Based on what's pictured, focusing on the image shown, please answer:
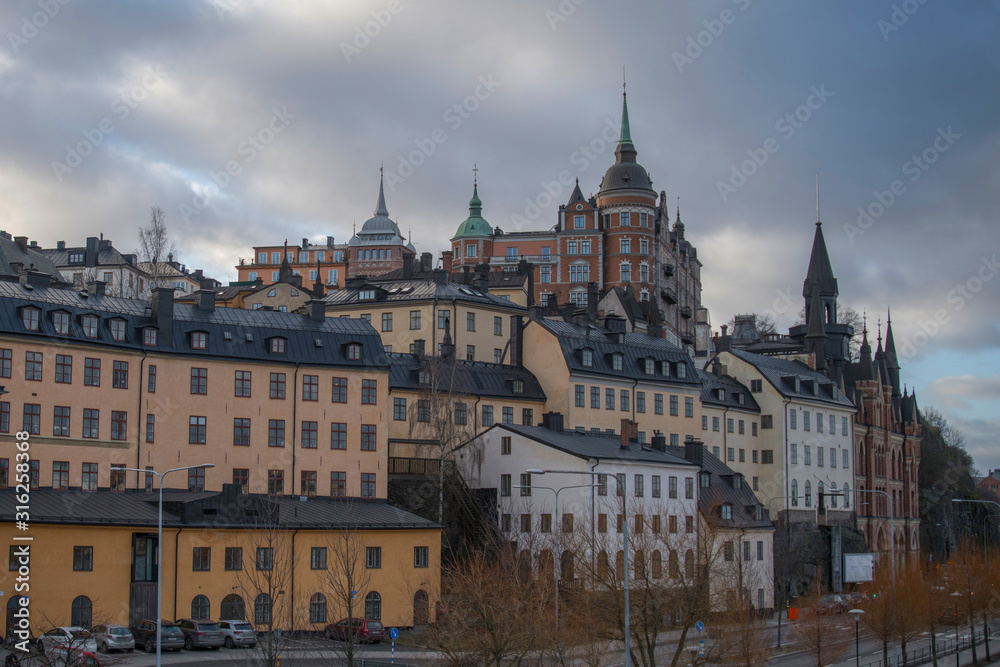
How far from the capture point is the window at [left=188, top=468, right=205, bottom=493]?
217ft

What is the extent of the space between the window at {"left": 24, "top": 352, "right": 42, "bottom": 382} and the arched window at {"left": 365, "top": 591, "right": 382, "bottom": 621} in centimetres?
2012

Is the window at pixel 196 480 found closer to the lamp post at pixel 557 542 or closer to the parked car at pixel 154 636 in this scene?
the parked car at pixel 154 636

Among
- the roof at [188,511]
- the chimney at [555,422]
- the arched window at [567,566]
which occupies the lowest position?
the arched window at [567,566]

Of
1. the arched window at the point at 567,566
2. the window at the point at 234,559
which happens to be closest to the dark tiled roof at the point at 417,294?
the arched window at the point at 567,566

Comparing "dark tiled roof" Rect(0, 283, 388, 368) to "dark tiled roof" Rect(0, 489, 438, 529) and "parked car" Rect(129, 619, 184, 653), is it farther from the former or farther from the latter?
"parked car" Rect(129, 619, 184, 653)

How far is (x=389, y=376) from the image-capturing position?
80.4 meters

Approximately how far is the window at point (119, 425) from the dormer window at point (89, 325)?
4.22 meters

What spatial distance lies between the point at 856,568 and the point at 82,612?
68.7m

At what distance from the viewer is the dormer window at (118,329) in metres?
65.8

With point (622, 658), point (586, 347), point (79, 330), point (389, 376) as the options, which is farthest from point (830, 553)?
point (79, 330)

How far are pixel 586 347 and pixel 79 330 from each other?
38440mm

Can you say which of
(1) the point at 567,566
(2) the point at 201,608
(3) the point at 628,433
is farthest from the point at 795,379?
(2) the point at 201,608

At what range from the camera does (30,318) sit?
62500mm

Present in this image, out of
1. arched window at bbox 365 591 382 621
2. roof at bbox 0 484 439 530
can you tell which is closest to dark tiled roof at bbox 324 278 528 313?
roof at bbox 0 484 439 530
